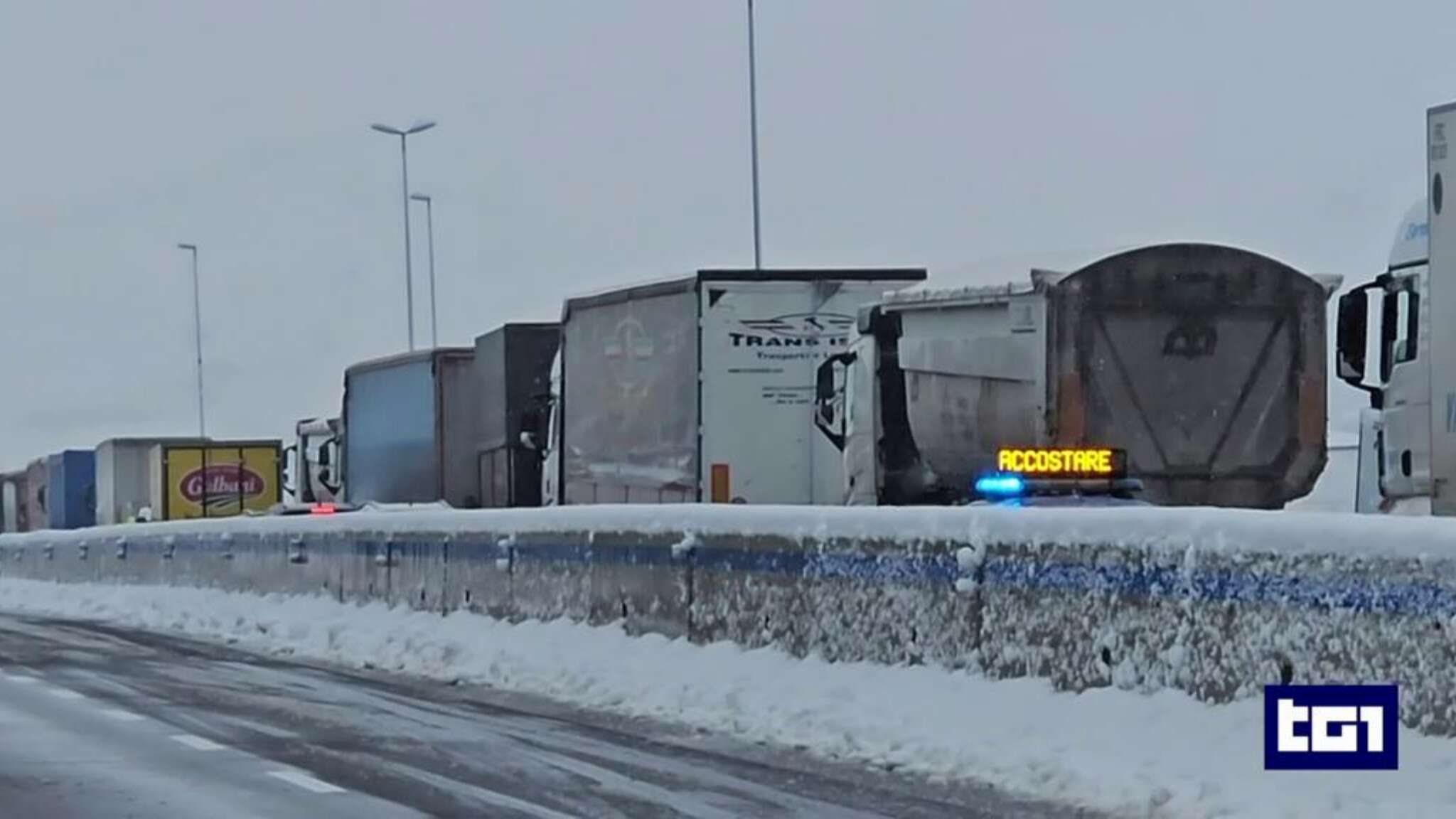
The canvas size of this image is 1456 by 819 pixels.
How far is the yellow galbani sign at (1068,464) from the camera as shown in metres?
19.3

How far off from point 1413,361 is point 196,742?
1040 cm

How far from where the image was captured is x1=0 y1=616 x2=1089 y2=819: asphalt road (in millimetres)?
10758

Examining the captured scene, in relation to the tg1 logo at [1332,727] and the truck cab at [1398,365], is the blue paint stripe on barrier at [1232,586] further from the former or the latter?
the truck cab at [1398,365]

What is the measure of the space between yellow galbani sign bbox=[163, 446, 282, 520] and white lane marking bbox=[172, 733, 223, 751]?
36119mm

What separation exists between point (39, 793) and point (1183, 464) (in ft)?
38.4

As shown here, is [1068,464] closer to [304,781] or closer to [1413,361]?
[1413,361]

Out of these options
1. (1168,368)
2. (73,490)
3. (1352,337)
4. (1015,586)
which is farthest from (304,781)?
(73,490)

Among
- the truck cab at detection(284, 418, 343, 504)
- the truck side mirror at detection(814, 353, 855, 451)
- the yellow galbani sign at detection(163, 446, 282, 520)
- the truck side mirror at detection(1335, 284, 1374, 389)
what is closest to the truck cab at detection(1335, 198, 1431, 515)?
A: the truck side mirror at detection(1335, 284, 1374, 389)

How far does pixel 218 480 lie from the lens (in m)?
50.2

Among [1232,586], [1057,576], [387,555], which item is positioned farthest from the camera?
[387,555]

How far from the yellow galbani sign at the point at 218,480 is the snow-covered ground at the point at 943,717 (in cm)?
2963

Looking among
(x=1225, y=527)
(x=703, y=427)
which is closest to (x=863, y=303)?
(x=703, y=427)

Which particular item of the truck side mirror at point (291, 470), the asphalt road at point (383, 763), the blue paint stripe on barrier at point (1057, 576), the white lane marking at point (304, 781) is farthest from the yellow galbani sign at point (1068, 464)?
the truck side mirror at point (291, 470)

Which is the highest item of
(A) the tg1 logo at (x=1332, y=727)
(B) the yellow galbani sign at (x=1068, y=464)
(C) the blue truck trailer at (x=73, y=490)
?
(B) the yellow galbani sign at (x=1068, y=464)
